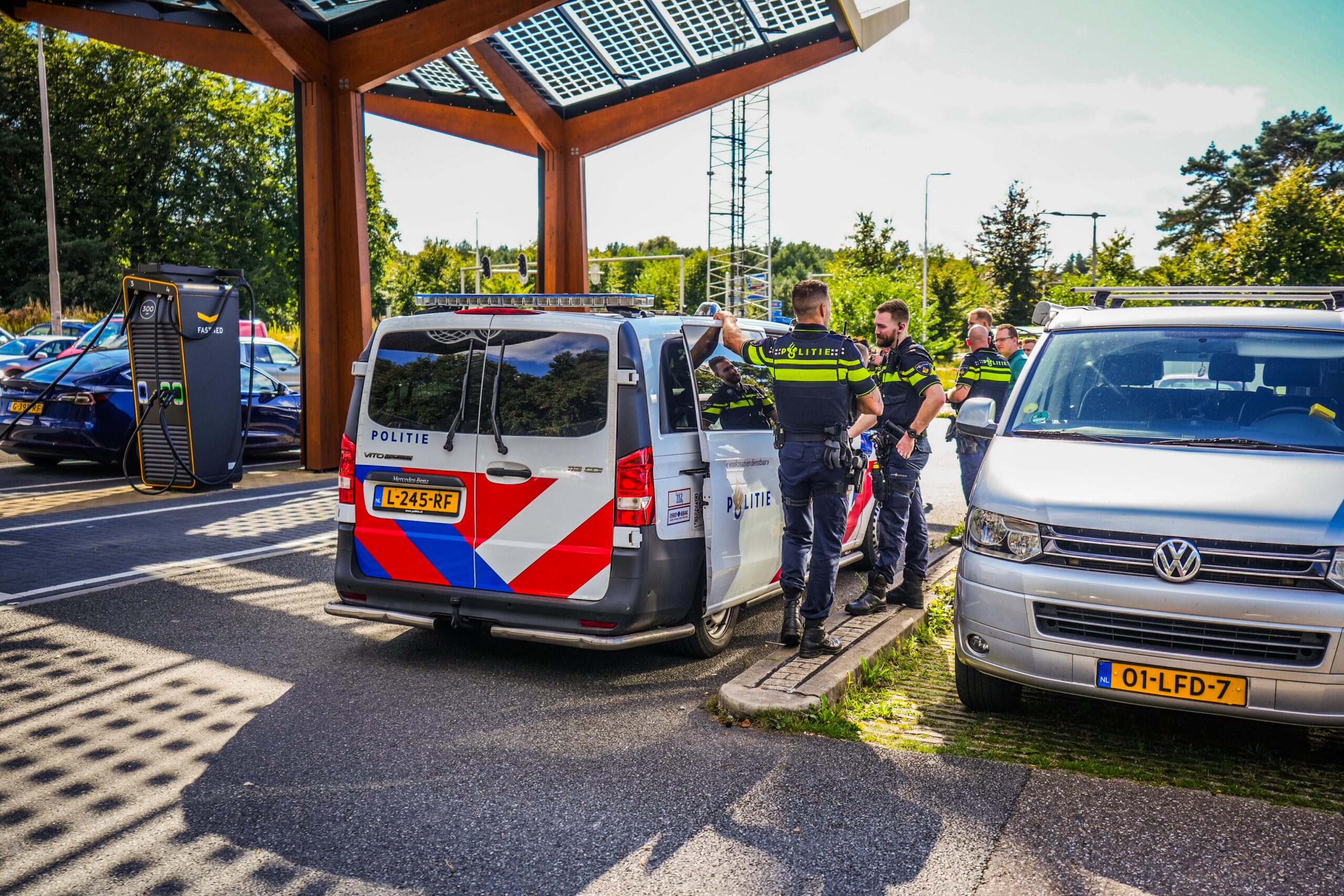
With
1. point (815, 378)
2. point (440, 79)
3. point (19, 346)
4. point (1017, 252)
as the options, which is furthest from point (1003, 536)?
point (1017, 252)

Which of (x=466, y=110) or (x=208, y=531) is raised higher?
(x=466, y=110)

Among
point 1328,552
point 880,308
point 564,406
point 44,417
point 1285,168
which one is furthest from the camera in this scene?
point 1285,168

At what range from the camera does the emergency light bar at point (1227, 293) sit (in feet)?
17.4

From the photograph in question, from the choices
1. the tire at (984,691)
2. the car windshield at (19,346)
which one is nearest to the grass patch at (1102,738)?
the tire at (984,691)

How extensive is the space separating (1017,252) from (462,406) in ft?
184

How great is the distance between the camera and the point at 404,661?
5723mm

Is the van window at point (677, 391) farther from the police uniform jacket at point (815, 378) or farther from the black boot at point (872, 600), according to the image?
the black boot at point (872, 600)

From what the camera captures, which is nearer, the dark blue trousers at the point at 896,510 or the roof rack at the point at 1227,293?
the roof rack at the point at 1227,293

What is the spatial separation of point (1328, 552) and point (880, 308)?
12.5 ft

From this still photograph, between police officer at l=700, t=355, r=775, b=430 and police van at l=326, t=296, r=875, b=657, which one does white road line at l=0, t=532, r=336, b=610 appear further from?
police officer at l=700, t=355, r=775, b=430

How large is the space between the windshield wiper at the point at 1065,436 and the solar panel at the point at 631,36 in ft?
35.0

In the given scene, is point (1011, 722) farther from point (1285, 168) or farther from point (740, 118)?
point (1285, 168)

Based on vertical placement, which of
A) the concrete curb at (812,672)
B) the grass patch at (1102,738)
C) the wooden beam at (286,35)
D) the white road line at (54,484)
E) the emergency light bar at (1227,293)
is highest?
the wooden beam at (286,35)

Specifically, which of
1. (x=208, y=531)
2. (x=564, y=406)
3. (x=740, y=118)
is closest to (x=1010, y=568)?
(x=564, y=406)
